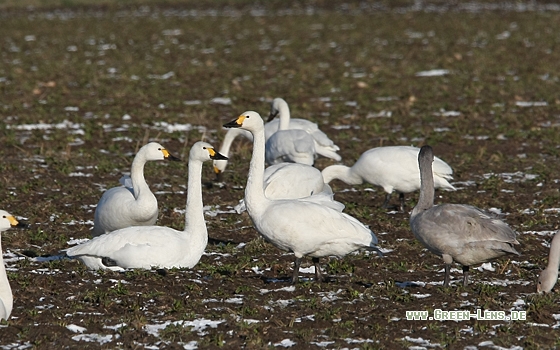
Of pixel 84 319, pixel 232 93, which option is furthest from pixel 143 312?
pixel 232 93

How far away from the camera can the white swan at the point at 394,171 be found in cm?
1082

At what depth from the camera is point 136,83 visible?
64.2ft

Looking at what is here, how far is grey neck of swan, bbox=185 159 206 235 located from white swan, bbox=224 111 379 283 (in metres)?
0.51

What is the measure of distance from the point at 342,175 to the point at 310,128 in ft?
6.15

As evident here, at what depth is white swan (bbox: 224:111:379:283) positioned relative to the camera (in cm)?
768

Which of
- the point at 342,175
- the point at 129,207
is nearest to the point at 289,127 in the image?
the point at 342,175

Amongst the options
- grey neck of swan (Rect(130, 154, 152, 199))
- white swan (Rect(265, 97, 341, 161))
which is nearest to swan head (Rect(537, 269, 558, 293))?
grey neck of swan (Rect(130, 154, 152, 199))

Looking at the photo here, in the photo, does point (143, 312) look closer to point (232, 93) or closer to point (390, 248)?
point (390, 248)

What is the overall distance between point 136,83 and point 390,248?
11.6m

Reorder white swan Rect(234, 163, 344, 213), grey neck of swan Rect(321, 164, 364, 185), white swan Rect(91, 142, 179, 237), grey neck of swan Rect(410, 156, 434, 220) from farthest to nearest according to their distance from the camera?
grey neck of swan Rect(321, 164, 364, 185)
white swan Rect(234, 163, 344, 213)
white swan Rect(91, 142, 179, 237)
grey neck of swan Rect(410, 156, 434, 220)

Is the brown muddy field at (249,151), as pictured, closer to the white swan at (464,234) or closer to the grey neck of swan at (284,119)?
the white swan at (464,234)

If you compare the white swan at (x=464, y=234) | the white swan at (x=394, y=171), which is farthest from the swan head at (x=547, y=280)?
the white swan at (x=394, y=171)

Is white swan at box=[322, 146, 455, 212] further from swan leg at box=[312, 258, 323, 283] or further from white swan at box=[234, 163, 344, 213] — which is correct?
swan leg at box=[312, 258, 323, 283]

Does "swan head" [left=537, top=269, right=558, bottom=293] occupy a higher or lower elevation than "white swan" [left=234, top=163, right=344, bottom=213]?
higher
